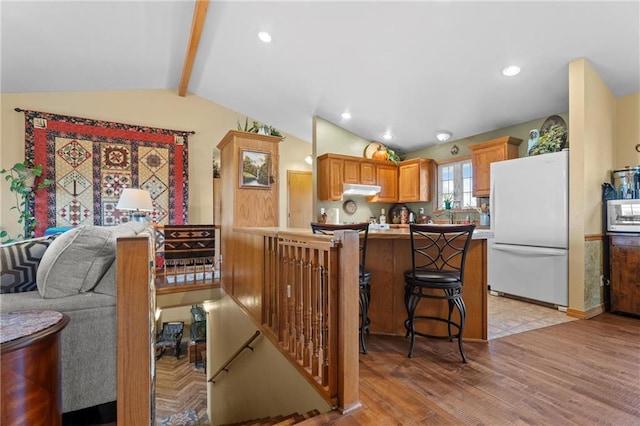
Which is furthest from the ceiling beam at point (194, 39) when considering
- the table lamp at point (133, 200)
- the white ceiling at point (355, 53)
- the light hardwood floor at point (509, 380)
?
the light hardwood floor at point (509, 380)

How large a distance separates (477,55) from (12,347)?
4031 mm

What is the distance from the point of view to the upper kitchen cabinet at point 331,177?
4965mm

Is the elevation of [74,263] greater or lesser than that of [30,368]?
greater

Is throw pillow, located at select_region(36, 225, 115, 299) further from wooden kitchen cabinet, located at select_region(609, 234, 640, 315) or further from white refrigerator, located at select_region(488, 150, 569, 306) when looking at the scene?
wooden kitchen cabinet, located at select_region(609, 234, 640, 315)

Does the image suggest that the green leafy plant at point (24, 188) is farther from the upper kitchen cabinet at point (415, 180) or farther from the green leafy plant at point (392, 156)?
the upper kitchen cabinet at point (415, 180)

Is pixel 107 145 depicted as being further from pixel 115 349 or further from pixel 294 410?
pixel 294 410

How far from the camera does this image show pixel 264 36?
351 centimetres

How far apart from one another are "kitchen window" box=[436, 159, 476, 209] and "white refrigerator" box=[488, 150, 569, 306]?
96 cm

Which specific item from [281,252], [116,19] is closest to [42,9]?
[116,19]

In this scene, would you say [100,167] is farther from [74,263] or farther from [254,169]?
[74,263]

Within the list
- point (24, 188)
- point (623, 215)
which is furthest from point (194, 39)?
point (623, 215)

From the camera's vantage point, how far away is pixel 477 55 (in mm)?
3129

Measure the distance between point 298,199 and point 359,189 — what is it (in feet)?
6.08

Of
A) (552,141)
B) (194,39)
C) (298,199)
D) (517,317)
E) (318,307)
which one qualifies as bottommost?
(517,317)
